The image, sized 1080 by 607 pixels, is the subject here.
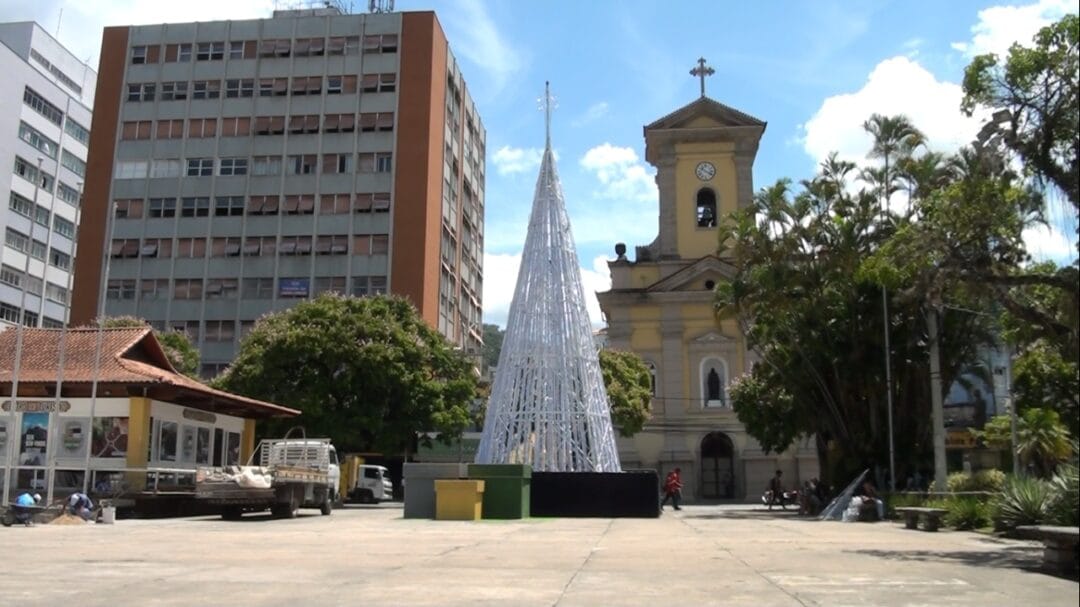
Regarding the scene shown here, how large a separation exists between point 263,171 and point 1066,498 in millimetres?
51951

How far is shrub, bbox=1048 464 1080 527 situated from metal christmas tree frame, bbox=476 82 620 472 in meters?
14.6

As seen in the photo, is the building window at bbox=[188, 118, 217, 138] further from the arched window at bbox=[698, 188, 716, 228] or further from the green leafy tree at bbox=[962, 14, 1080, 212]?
the green leafy tree at bbox=[962, 14, 1080, 212]

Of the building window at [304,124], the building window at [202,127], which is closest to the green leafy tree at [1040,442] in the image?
the building window at [304,124]

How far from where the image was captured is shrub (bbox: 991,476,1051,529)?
15.8 meters

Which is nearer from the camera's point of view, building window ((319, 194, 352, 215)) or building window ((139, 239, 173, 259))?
building window ((319, 194, 352, 215))

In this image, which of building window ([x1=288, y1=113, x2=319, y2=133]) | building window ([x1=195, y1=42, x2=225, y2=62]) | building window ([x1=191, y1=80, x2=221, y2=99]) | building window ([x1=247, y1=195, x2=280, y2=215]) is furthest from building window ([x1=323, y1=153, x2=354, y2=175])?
building window ([x1=195, y1=42, x2=225, y2=62])

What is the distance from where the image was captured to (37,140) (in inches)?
2534

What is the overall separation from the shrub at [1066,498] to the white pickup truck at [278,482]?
17.2m

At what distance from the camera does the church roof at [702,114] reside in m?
51.3

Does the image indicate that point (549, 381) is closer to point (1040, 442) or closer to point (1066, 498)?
point (1066, 498)

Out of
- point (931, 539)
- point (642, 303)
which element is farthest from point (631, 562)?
point (642, 303)

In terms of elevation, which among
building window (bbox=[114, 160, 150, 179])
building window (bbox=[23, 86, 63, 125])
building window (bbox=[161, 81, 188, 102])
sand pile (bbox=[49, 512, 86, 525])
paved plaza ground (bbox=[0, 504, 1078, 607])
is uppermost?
building window (bbox=[23, 86, 63, 125])

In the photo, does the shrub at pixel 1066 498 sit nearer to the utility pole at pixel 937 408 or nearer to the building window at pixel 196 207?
the utility pole at pixel 937 408

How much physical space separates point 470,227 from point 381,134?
1244cm
